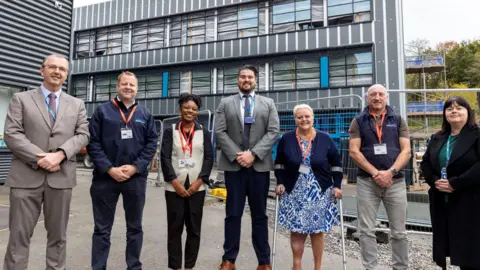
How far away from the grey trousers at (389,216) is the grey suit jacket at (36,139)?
280cm

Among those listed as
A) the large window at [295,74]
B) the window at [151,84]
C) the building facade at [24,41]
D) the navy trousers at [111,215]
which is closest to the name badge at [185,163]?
the navy trousers at [111,215]

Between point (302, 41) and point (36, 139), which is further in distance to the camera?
point (302, 41)

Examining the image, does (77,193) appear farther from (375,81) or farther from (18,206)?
(375,81)

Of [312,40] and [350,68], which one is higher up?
[312,40]

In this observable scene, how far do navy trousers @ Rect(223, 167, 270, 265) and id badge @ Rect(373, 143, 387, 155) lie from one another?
3.80 ft

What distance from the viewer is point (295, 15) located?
19.3m

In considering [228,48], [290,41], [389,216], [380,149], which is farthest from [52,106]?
[228,48]

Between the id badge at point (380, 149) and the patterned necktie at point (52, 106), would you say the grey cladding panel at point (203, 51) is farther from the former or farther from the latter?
the id badge at point (380, 149)

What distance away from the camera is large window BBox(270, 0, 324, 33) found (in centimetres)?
1883

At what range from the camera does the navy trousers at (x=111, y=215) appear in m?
3.03

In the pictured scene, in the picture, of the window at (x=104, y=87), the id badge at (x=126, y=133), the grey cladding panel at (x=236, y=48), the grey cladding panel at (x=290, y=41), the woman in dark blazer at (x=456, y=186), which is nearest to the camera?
the woman in dark blazer at (x=456, y=186)

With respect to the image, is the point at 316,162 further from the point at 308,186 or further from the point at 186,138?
the point at 186,138

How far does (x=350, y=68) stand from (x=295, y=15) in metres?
4.75

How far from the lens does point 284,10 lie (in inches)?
771
